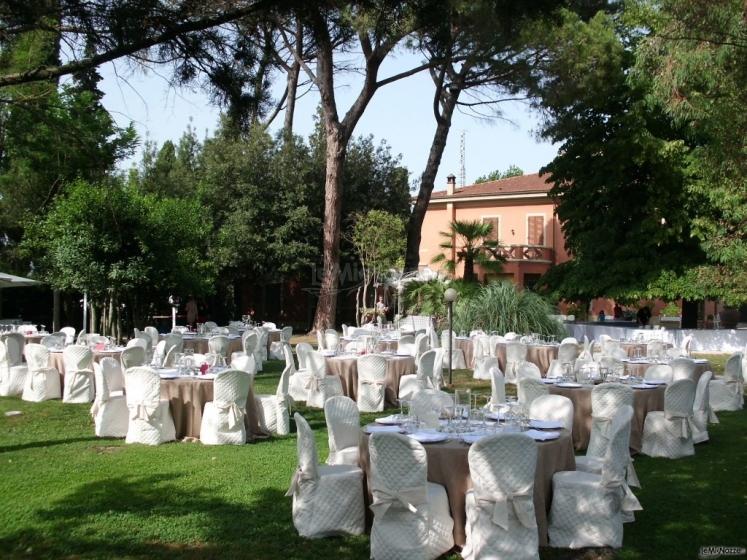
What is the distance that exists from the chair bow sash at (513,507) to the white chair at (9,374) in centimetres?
1008

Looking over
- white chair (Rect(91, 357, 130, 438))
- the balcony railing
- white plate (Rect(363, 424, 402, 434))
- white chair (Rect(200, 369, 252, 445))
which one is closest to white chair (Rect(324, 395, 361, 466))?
white plate (Rect(363, 424, 402, 434))

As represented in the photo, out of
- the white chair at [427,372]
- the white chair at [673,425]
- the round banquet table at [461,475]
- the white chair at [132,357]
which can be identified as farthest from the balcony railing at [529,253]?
the round banquet table at [461,475]

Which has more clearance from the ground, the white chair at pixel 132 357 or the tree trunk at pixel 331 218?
the tree trunk at pixel 331 218

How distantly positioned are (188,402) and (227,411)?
59 centimetres

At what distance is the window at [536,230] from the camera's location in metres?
36.5

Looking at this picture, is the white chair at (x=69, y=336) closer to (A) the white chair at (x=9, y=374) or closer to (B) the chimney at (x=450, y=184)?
(A) the white chair at (x=9, y=374)

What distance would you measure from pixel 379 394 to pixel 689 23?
21.0ft

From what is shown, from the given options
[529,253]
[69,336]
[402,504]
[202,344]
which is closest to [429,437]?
[402,504]

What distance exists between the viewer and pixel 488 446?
16.2 ft

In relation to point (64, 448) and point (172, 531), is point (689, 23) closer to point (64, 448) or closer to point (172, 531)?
point (172, 531)

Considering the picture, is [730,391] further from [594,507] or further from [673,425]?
[594,507]

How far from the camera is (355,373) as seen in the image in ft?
38.8

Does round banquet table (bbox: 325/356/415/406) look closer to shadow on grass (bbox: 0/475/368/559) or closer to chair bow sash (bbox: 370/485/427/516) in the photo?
shadow on grass (bbox: 0/475/368/559)

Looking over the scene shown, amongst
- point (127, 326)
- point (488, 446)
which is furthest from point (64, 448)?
point (127, 326)
